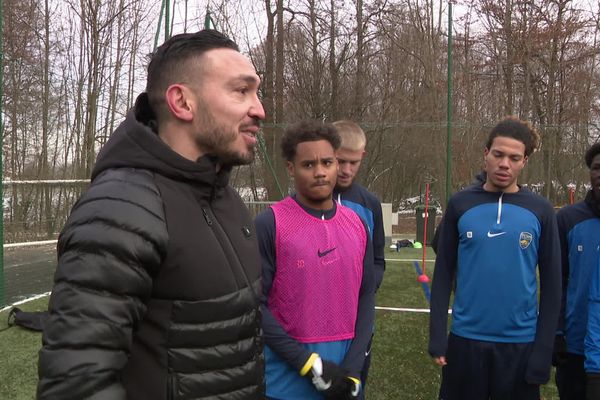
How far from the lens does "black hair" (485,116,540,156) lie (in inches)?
103

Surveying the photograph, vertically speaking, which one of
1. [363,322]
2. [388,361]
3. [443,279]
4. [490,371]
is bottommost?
[388,361]

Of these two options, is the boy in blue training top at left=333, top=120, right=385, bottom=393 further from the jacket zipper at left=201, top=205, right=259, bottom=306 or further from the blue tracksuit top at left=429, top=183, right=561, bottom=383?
the jacket zipper at left=201, top=205, right=259, bottom=306

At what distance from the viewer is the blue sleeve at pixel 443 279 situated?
264 cm

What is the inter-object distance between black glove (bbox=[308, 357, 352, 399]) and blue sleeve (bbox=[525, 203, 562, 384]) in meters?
0.99

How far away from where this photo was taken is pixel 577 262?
8.90 ft

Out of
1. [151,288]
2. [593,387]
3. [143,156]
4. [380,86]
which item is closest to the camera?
[151,288]

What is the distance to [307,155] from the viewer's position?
2203 mm

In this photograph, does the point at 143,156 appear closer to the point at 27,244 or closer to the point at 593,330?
the point at 593,330

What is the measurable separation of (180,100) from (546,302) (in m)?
1.99

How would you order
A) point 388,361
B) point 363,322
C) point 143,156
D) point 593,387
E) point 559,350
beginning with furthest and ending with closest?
point 388,361 < point 559,350 < point 593,387 < point 363,322 < point 143,156

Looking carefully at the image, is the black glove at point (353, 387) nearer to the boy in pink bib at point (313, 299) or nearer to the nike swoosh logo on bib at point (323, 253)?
the boy in pink bib at point (313, 299)

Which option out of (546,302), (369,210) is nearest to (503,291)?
(546,302)

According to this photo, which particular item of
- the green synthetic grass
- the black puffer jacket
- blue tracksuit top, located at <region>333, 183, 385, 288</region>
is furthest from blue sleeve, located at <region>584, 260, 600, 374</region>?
the black puffer jacket

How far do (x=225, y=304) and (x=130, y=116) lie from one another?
538mm
